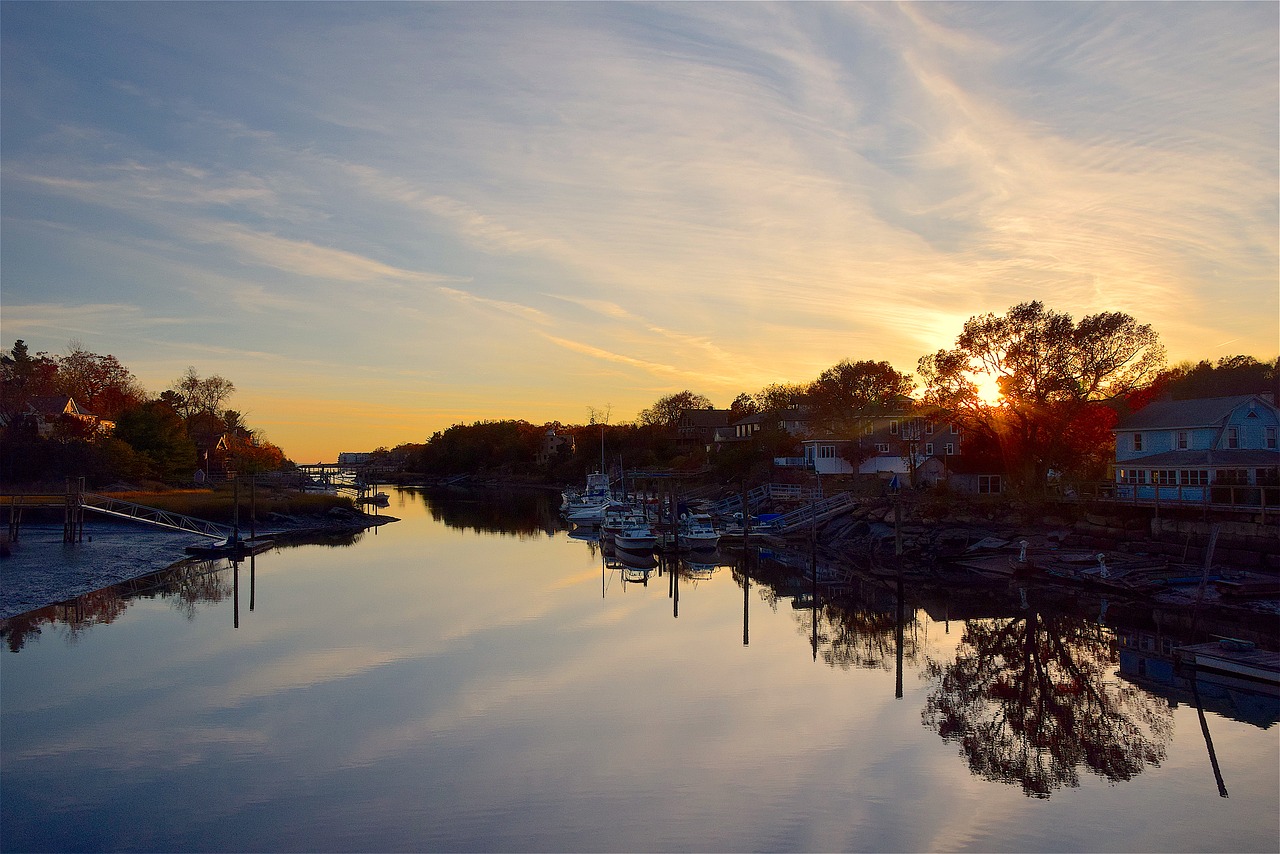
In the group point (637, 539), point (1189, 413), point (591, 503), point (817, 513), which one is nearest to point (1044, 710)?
point (637, 539)

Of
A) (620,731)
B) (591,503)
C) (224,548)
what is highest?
(591,503)

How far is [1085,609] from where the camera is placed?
37.0 metres

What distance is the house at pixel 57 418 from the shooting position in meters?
82.7

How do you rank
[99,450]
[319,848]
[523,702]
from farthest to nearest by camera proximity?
1. [99,450]
2. [523,702]
3. [319,848]

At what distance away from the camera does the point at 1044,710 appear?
2395 centimetres

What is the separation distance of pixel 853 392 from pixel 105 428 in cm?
8061

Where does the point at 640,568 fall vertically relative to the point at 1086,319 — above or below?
below

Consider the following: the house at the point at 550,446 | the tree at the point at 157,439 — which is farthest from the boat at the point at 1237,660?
the house at the point at 550,446

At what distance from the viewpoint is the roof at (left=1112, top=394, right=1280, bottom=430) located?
160 feet

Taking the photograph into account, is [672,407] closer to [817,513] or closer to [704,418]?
[704,418]

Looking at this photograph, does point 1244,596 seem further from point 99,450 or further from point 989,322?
point 99,450

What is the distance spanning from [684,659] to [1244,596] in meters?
23.6

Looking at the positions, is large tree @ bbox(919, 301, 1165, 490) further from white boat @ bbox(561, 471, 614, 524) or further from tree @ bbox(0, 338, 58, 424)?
tree @ bbox(0, 338, 58, 424)

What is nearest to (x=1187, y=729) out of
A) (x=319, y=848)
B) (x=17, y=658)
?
(x=319, y=848)
